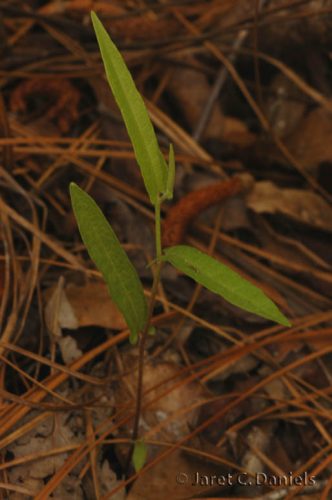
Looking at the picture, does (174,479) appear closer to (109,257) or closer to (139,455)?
(139,455)

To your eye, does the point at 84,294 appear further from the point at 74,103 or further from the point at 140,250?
the point at 74,103

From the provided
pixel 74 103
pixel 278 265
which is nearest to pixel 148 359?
pixel 278 265

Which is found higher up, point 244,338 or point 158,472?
point 244,338

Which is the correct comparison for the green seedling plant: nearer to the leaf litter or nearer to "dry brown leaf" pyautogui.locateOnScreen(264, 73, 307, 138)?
the leaf litter

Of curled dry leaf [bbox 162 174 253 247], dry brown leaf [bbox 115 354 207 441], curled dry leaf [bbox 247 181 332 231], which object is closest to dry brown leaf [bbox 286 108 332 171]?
curled dry leaf [bbox 247 181 332 231]

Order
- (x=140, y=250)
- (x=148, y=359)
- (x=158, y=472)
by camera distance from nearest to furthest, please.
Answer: (x=158, y=472) < (x=148, y=359) < (x=140, y=250)

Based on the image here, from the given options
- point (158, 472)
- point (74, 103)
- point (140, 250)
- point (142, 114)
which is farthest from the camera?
point (74, 103)

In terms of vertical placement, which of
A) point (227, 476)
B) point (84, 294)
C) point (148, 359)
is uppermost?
point (84, 294)
